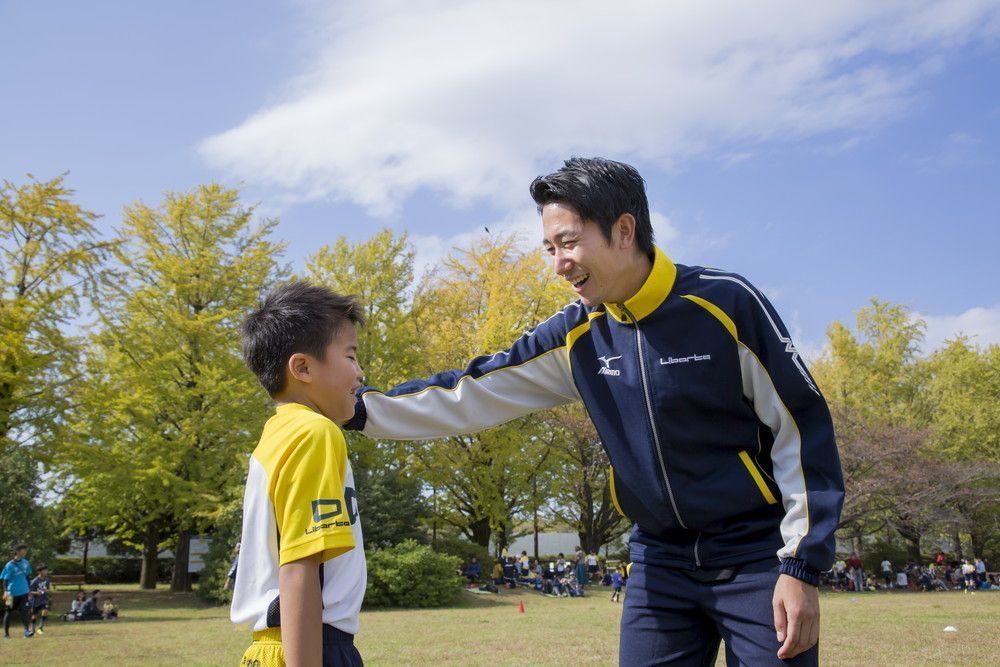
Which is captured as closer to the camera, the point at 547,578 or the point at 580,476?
the point at 547,578

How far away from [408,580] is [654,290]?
18.8 meters

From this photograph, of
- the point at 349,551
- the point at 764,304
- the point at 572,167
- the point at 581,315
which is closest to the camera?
the point at 349,551

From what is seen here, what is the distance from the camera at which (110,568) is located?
33.6 metres

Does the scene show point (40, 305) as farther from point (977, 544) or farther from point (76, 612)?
point (977, 544)

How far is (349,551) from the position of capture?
235 cm

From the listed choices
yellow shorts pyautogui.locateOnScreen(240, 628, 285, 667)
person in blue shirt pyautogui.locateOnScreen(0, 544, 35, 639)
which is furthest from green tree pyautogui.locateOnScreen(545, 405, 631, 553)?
yellow shorts pyautogui.locateOnScreen(240, 628, 285, 667)

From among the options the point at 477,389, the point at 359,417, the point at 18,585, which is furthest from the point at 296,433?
the point at 18,585

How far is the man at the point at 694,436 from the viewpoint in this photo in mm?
2688

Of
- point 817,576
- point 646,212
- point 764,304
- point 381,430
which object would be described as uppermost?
point 646,212

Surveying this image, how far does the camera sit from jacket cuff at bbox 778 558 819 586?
2.57 m

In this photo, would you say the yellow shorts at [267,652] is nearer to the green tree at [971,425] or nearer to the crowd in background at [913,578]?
the crowd in background at [913,578]

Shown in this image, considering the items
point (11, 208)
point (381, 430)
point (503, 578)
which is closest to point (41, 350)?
point (11, 208)

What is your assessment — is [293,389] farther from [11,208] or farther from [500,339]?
[500,339]

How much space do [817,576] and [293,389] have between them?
181 cm
